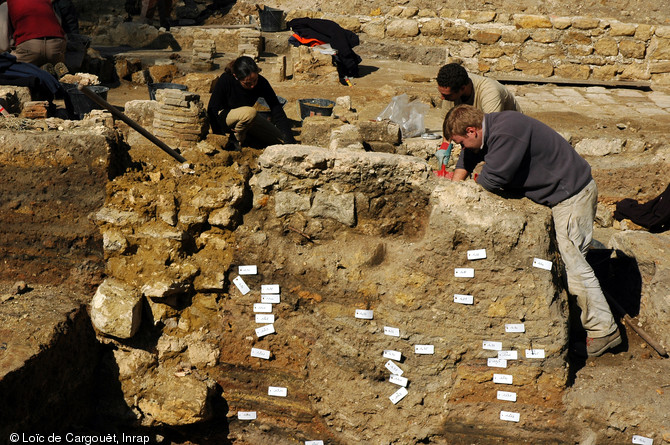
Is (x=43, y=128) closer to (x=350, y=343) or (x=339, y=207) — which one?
(x=339, y=207)

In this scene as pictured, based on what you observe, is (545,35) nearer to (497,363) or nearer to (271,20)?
(271,20)

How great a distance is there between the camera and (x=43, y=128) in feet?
15.6

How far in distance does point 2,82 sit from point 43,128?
2630 mm

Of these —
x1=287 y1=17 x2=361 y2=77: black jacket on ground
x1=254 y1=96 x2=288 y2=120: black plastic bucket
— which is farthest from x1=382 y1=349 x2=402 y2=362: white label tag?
x1=287 y1=17 x2=361 y2=77: black jacket on ground

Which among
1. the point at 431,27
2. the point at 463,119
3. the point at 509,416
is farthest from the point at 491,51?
the point at 509,416

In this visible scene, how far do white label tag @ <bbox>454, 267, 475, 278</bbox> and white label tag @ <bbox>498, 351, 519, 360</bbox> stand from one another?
1.85 ft

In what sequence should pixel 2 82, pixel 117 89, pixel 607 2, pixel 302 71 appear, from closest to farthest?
pixel 2 82 < pixel 117 89 < pixel 302 71 < pixel 607 2

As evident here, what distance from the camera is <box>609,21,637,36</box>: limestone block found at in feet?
36.2

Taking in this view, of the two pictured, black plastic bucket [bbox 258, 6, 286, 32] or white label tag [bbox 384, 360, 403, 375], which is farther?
black plastic bucket [bbox 258, 6, 286, 32]

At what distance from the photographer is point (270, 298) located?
4430 millimetres

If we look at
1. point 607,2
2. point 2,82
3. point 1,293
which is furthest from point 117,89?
point 607,2

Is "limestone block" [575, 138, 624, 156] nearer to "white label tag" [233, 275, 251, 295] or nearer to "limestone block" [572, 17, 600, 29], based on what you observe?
"limestone block" [572, 17, 600, 29]

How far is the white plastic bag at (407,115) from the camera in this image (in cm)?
731

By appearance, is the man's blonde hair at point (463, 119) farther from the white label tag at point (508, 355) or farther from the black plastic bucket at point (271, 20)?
the black plastic bucket at point (271, 20)
